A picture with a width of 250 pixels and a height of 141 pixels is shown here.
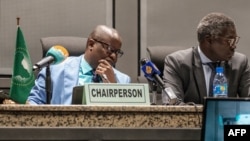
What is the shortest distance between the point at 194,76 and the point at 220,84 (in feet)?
0.48

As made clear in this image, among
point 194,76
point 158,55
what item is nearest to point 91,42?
point 158,55

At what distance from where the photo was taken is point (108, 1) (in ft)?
11.0

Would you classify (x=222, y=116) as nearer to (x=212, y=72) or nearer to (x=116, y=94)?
(x=116, y=94)

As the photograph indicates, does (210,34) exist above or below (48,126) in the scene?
above

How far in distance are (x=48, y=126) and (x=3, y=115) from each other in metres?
0.12

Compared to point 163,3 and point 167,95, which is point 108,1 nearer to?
→ point 163,3

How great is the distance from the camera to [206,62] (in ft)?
8.34

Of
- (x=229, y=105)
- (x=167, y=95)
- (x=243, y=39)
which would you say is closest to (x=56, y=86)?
(x=167, y=95)

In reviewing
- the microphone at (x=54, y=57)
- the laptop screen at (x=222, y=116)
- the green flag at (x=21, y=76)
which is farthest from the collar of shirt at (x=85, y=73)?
the laptop screen at (x=222, y=116)

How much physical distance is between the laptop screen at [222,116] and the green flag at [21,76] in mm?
590

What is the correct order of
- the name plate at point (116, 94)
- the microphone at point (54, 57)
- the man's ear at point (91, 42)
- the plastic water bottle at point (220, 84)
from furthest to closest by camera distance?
the man's ear at point (91, 42) → the plastic water bottle at point (220, 84) → the microphone at point (54, 57) → the name plate at point (116, 94)

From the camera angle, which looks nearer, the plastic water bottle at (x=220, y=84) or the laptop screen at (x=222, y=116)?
the laptop screen at (x=222, y=116)

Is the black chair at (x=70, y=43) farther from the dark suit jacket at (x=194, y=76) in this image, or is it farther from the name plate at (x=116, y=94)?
the name plate at (x=116, y=94)

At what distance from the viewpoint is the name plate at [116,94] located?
1.51 metres
